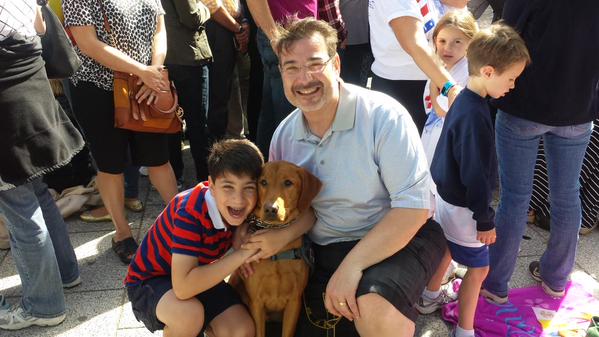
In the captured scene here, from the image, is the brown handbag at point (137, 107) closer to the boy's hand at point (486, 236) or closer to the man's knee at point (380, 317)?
the man's knee at point (380, 317)

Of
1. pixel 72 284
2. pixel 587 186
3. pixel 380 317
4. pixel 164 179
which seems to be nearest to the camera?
pixel 380 317

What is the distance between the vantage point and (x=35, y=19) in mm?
2447

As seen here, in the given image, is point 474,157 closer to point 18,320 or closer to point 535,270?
point 535,270

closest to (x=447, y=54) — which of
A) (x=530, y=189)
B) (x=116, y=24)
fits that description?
(x=530, y=189)

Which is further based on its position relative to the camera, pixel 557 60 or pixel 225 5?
pixel 225 5

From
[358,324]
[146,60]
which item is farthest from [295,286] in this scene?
[146,60]

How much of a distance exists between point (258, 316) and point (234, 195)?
556 millimetres

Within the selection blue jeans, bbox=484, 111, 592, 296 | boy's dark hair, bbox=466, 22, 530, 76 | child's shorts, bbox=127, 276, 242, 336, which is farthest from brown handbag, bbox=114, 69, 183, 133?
blue jeans, bbox=484, 111, 592, 296

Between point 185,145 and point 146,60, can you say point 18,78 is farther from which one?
point 185,145

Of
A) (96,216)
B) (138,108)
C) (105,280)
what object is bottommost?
(96,216)

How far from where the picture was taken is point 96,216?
12.7 ft

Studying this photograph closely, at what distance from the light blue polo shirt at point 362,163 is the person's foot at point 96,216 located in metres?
2.13

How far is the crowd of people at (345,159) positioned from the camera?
2.08 meters

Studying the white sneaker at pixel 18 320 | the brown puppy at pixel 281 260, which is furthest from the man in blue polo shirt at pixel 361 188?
the white sneaker at pixel 18 320
